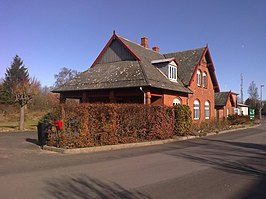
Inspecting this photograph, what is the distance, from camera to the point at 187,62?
100ft

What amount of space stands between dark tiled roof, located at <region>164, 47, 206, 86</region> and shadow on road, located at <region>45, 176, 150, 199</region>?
21.6 meters

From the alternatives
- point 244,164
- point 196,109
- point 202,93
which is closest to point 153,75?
point 196,109

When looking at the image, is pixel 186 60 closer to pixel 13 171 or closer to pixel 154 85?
pixel 154 85

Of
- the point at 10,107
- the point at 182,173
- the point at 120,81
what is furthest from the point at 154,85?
the point at 10,107

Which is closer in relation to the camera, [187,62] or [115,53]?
[115,53]

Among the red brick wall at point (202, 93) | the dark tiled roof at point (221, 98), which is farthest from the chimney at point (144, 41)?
the dark tiled roof at point (221, 98)

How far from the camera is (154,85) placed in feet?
69.2

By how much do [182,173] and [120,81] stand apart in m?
14.8

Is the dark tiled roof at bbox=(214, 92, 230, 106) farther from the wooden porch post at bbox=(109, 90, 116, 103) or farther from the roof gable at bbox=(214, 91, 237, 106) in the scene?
the wooden porch post at bbox=(109, 90, 116, 103)

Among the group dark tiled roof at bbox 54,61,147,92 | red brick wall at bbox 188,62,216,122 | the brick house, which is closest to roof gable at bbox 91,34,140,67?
the brick house

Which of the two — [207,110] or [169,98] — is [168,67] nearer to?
[169,98]

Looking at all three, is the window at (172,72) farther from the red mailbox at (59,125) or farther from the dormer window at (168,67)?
the red mailbox at (59,125)

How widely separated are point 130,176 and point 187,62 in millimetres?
24239

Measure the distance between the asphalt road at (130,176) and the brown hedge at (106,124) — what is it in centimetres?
134
